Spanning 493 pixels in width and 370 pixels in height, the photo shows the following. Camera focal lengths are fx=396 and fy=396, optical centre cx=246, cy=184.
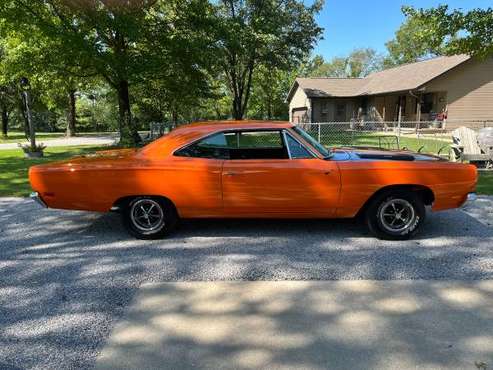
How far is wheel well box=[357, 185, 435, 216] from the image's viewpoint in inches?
188

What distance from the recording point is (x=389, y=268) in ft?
13.2

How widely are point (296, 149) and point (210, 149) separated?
1.06 m

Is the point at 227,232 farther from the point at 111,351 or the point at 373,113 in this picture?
the point at 373,113

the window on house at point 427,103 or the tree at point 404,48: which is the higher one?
the tree at point 404,48

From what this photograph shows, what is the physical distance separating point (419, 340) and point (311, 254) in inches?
67.1

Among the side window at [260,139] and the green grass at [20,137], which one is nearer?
the side window at [260,139]

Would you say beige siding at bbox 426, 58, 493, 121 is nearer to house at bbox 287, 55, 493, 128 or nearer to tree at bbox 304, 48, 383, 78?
house at bbox 287, 55, 493, 128

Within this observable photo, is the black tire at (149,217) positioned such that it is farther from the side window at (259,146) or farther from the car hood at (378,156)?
the car hood at (378,156)

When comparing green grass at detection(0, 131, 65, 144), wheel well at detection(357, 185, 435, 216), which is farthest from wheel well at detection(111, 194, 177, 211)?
green grass at detection(0, 131, 65, 144)

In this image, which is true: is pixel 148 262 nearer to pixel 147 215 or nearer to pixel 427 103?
pixel 147 215

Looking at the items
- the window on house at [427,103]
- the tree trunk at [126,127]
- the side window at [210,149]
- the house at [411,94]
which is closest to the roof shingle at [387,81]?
the house at [411,94]

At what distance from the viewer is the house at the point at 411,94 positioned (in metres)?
26.4

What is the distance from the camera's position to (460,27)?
33.3ft

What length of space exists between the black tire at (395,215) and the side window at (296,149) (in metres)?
A: 1.00
